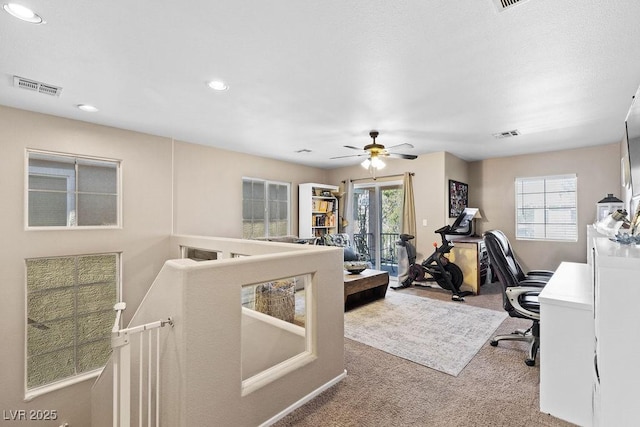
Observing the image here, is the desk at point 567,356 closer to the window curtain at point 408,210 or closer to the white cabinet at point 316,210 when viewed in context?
the window curtain at point 408,210

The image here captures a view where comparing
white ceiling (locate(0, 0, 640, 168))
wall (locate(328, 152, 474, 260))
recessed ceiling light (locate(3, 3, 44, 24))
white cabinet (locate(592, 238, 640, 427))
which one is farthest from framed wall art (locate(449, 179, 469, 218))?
recessed ceiling light (locate(3, 3, 44, 24))

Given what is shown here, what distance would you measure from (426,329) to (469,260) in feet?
7.42

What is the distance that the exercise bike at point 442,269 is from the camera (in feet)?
16.1

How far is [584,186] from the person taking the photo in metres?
5.12

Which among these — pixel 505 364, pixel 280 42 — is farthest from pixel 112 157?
pixel 505 364

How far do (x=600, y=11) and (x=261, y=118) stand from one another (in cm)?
A: 302

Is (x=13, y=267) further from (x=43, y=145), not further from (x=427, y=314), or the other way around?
(x=427, y=314)

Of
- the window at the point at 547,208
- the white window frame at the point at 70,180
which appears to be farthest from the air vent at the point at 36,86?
the window at the point at 547,208

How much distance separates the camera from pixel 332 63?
2314mm

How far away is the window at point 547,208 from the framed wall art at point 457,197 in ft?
3.00

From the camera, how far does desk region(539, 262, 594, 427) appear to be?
1.77 meters

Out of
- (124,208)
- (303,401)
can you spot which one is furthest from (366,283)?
(124,208)

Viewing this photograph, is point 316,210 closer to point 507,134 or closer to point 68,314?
point 507,134

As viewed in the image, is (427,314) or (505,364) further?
(427,314)
